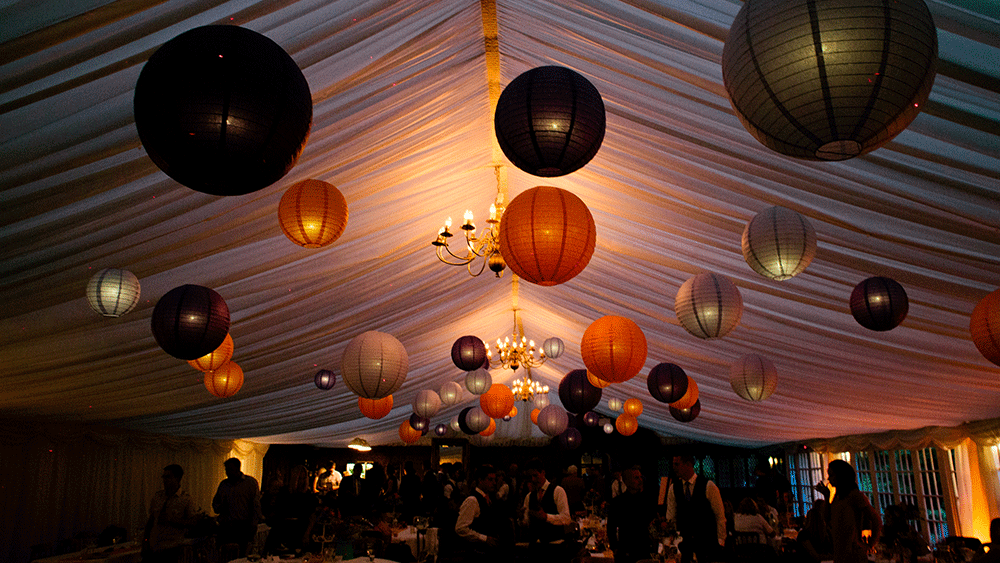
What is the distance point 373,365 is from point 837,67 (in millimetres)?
3741

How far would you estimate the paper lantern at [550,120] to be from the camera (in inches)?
96.2

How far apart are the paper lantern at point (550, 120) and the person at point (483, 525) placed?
4555 millimetres

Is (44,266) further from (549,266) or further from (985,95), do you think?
(985,95)

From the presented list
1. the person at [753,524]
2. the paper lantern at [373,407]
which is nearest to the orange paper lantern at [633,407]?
the person at [753,524]

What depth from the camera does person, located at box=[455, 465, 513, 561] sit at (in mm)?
6043

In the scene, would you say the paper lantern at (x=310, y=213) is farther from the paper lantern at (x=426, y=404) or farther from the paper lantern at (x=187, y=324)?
the paper lantern at (x=426, y=404)

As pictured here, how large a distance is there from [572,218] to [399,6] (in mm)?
1513

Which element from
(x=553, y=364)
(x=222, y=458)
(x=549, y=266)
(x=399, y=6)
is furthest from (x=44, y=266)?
(x=553, y=364)

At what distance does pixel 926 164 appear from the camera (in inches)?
130

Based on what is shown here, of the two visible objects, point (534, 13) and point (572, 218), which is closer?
point (572, 218)

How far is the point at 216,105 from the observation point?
58.5 inches

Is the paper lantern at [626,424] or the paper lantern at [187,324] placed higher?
the paper lantern at [187,324]

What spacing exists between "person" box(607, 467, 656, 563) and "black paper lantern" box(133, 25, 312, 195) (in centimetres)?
487

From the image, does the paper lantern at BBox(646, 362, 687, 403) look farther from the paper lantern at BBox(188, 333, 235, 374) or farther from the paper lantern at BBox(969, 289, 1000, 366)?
the paper lantern at BBox(188, 333, 235, 374)
